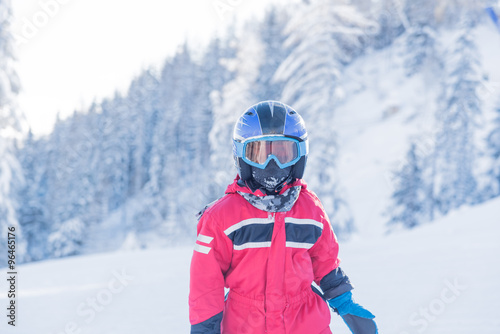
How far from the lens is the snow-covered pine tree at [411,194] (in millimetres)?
20688

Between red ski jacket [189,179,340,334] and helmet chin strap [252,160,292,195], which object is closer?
red ski jacket [189,179,340,334]

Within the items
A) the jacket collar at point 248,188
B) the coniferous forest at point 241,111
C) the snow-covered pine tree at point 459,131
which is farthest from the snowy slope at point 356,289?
the snow-covered pine tree at point 459,131

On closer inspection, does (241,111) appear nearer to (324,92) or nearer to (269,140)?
(324,92)

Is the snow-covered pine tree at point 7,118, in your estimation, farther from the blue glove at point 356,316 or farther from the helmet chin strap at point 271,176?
the blue glove at point 356,316

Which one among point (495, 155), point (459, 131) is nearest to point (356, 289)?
point (495, 155)

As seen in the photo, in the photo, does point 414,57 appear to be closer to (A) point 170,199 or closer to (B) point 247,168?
(A) point 170,199

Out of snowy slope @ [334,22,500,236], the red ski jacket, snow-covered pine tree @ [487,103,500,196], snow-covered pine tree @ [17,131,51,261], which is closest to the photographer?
the red ski jacket

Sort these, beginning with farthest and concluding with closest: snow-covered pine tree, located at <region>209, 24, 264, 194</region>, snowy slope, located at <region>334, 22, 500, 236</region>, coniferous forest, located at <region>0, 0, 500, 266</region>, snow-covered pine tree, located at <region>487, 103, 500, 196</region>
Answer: snowy slope, located at <region>334, 22, 500, 236</region> < snow-covered pine tree, located at <region>487, 103, 500, 196</region> < snow-covered pine tree, located at <region>209, 24, 264, 194</region> < coniferous forest, located at <region>0, 0, 500, 266</region>

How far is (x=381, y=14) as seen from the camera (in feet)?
145

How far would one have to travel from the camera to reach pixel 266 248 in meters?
2.15

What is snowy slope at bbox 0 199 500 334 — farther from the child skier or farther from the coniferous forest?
the coniferous forest

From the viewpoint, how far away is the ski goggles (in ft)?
7.35

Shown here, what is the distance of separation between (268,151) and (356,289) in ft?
10.3

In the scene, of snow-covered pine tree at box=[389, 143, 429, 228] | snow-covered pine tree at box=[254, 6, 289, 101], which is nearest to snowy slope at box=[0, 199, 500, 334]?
snow-covered pine tree at box=[254, 6, 289, 101]
